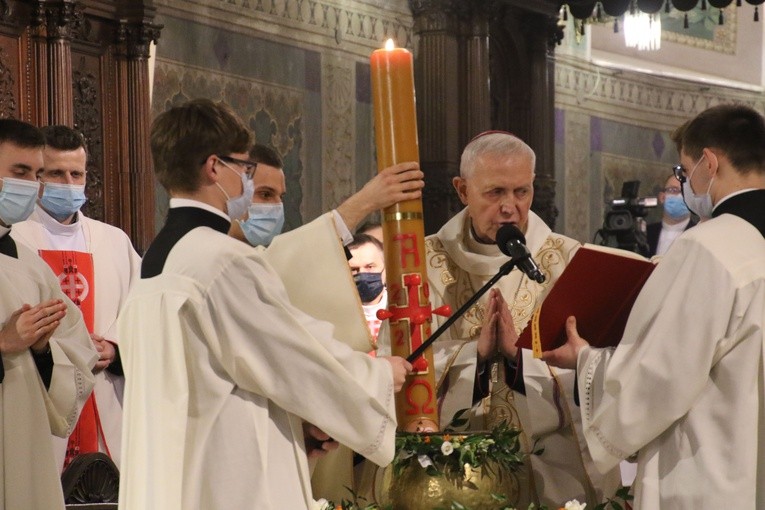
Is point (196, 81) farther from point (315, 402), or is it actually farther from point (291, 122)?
point (315, 402)

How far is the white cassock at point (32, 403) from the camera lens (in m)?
4.70

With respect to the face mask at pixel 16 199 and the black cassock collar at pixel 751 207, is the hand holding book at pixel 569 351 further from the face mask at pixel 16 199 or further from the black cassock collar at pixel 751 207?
the face mask at pixel 16 199

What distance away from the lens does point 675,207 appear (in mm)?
9789

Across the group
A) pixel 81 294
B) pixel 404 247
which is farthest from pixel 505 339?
pixel 81 294

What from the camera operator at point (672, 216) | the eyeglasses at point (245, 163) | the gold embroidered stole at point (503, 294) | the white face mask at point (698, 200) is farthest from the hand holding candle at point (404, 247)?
the camera operator at point (672, 216)

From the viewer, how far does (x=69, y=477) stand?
5527 mm

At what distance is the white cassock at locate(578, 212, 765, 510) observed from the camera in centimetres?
356

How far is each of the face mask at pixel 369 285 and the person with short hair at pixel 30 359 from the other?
6.51ft

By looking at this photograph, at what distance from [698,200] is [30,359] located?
2.43 m

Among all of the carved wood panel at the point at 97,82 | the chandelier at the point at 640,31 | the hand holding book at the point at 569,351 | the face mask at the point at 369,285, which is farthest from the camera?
the chandelier at the point at 640,31

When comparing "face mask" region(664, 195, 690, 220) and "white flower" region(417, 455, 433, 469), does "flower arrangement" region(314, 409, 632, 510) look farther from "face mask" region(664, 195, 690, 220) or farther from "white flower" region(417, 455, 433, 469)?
"face mask" region(664, 195, 690, 220)

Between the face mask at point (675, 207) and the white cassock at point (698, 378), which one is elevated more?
the face mask at point (675, 207)

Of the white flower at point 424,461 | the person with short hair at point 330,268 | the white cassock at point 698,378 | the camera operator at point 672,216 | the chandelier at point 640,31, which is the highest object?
the chandelier at point 640,31

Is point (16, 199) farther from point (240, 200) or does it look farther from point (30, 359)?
point (240, 200)
